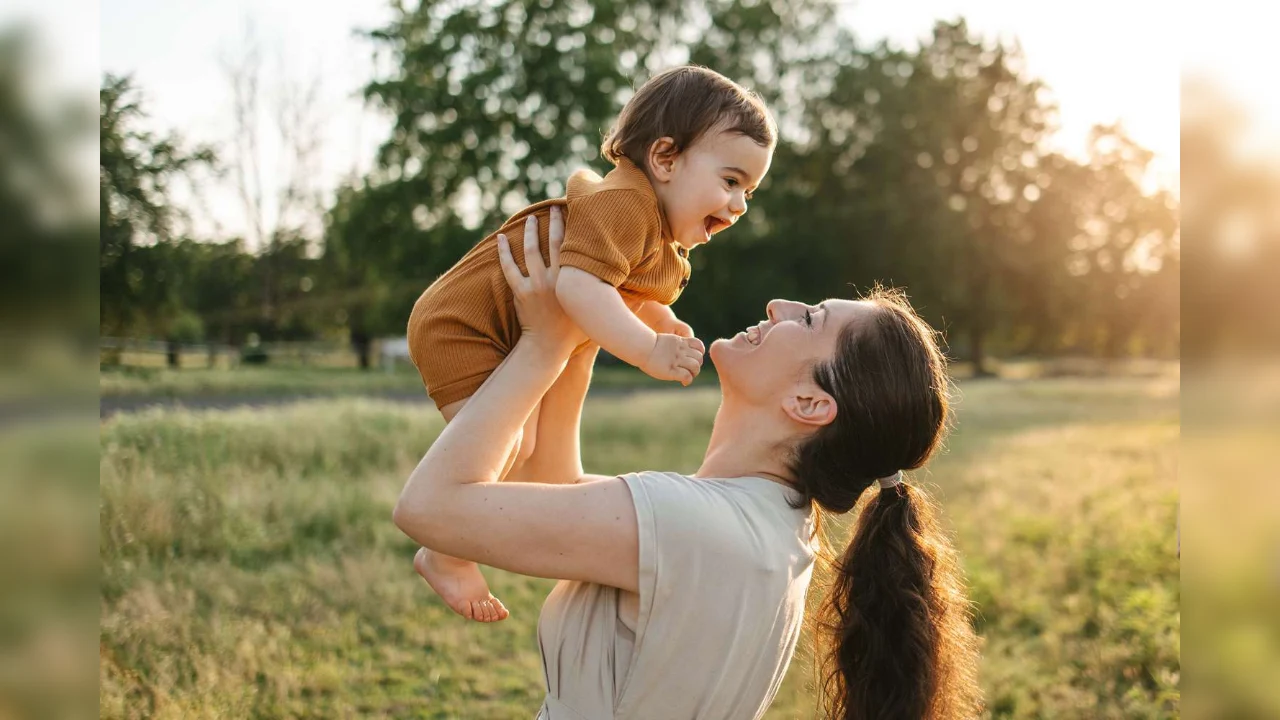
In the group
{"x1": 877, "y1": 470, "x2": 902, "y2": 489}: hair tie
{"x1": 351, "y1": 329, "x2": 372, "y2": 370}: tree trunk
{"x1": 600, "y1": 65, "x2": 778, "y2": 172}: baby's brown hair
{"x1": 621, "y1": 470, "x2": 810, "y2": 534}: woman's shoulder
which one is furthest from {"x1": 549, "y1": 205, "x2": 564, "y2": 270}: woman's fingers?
{"x1": 351, "y1": 329, "x2": 372, "y2": 370}: tree trunk

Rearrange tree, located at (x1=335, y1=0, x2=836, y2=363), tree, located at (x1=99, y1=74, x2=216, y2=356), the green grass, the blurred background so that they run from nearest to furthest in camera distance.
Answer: the blurred background, tree, located at (x1=99, y1=74, x2=216, y2=356), the green grass, tree, located at (x1=335, y1=0, x2=836, y2=363)

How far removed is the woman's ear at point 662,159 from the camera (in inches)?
91.3

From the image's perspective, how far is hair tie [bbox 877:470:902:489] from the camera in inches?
86.0

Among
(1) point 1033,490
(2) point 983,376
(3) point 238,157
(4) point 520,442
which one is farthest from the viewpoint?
(2) point 983,376

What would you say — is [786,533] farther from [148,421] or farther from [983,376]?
[983,376]

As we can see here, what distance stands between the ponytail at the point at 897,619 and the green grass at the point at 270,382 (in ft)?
5.61

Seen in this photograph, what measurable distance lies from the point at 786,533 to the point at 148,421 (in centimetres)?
659

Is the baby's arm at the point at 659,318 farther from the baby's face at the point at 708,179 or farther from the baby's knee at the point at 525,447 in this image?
the baby's knee at the point at 525,447

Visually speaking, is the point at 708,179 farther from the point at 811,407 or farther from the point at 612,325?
the point at 811,407

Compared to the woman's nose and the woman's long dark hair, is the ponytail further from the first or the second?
the woman's nose

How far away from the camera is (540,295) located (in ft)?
6.81

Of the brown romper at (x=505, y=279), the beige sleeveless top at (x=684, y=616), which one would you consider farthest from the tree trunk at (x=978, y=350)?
the beige sleeveless top at (x=684, y=616)

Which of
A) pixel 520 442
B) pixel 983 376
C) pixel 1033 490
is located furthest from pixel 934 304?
pixel 520 442

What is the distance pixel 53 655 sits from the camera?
1367 mm
